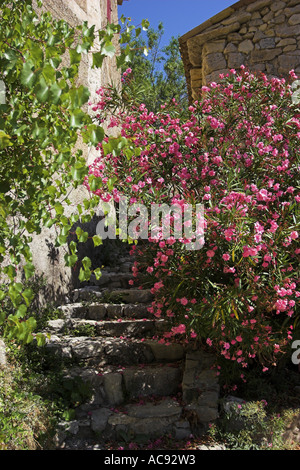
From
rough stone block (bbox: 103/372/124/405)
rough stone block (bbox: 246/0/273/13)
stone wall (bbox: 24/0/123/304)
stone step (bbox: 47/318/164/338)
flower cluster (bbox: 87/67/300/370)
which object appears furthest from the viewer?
rough stone block (bbox: 246/0/273/13)

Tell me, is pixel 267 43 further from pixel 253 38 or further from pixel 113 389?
pixel 113 389

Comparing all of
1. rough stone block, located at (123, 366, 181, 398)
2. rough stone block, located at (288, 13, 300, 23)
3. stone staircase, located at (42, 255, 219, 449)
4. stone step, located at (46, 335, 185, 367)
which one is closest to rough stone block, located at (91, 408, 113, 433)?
stone staircase, located at (42, 255, 219, 449)

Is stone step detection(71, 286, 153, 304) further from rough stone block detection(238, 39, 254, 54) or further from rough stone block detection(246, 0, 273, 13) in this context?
rough stone block detection(246, 0, 273, 13)

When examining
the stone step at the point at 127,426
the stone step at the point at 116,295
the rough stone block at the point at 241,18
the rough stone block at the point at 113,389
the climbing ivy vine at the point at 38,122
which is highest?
the rough stone block at the point at 241,18

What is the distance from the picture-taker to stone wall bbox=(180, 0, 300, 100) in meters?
6.19

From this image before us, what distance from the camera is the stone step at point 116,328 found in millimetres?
5070

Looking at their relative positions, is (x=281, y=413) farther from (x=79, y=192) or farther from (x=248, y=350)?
(x=79, y=192)

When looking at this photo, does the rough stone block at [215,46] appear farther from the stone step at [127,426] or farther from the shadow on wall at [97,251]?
the stone step at [127,426]

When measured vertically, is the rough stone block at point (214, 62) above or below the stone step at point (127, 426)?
above

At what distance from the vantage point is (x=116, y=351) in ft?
15.5

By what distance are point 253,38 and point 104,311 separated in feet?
14.3

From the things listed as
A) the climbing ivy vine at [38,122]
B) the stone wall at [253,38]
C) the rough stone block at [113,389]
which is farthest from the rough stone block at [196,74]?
the rough stone block at [113,389]

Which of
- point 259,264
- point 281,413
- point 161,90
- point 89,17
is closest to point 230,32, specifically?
point 89,17

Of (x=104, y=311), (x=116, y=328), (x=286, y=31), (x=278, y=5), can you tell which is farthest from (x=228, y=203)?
(x=278, y=5)
